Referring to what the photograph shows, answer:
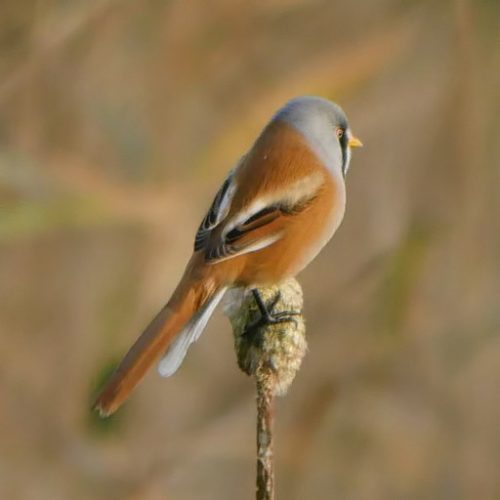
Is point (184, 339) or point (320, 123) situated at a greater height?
point (320, 123)

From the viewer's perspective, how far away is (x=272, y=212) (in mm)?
2143

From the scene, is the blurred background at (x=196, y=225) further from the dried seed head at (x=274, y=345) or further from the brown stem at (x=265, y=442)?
the brown stem at (x=265, y=442)

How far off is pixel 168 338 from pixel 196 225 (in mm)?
1321

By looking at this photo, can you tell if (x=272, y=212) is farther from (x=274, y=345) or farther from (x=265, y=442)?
(x=265, y=442)

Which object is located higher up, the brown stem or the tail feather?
the tail feather

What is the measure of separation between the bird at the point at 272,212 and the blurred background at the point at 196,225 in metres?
0.61

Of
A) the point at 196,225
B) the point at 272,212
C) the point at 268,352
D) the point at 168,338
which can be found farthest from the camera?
the point at 196,225

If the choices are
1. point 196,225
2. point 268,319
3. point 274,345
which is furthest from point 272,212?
point 196,225

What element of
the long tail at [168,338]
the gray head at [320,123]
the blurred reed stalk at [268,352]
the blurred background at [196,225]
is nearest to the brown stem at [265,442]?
the blurred reed stalk at [268,352]

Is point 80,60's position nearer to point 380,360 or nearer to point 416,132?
point 416,132

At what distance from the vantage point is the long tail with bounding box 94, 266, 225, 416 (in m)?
1.60

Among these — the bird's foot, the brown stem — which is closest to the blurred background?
the bird's foot

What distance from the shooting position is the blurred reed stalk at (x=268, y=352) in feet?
4.56

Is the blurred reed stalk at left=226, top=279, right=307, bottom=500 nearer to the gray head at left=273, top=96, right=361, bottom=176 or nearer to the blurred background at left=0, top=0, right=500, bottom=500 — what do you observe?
the gray head at left=273, top=96, right=361, bottom=176
